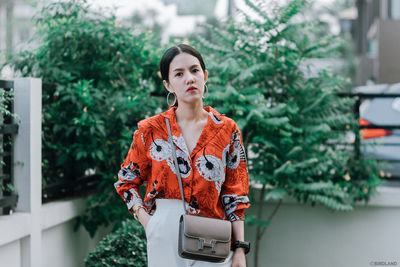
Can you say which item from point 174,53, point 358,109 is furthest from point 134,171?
point 358,109

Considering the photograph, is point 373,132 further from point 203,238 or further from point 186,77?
point 203,238

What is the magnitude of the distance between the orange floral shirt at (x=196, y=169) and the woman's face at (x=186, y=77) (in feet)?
0.45

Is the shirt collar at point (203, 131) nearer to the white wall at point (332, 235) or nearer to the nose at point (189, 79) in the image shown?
the nose at point (189, 79)

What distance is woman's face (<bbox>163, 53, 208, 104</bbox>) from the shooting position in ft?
7.91

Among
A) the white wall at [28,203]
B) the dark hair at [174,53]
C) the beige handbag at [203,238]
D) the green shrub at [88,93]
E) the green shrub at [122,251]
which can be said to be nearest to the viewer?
the beige handbag at [203,238]

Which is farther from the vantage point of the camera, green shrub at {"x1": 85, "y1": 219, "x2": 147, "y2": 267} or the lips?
green shrub at {"x1": 85, "y1": 219, "x2": 147, "y2": 267}

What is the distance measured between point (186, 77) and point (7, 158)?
2.27 metres

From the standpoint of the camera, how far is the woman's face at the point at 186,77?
2.41 m

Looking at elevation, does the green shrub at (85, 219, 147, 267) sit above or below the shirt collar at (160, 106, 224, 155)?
below

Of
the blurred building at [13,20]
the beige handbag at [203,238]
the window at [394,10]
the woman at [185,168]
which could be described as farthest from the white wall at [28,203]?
the window at [394,10]

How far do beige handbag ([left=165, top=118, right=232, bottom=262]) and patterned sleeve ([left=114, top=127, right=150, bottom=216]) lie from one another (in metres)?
0.39

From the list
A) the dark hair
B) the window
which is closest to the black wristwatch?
the dark hair

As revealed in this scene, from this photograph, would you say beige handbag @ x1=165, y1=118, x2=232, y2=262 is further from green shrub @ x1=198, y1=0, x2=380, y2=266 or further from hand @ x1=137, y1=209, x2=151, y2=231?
green shrub @ x1=198, y1=0, x2=380, y2=266

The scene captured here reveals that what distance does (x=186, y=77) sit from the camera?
2.40m
